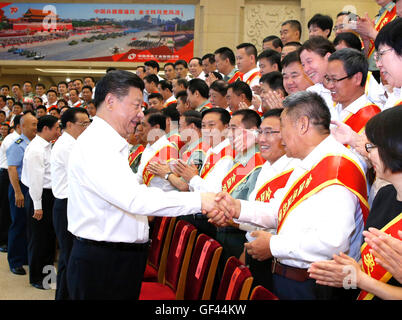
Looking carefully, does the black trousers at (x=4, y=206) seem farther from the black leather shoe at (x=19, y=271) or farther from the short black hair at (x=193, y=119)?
the short black hair at (x=193, y=119)

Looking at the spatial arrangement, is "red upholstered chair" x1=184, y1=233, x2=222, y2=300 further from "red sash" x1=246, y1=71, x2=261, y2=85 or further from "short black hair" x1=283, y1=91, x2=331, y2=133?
"red sash" x1=246, y1=71, x2=261, y2=85

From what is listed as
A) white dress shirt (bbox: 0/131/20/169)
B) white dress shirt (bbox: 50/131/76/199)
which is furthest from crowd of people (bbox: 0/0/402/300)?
white dress shirt (bbox: 0/131/20/169)

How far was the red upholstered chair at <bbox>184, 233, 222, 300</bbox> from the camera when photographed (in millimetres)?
2377

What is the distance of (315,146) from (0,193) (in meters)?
4.92

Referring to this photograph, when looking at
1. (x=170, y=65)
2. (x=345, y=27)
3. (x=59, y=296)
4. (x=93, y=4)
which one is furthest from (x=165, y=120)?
(x=93, y=4)

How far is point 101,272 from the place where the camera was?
7.02 ft

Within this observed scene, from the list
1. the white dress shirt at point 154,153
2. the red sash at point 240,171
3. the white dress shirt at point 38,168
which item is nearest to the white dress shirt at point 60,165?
the white dress shirt at point 38,168

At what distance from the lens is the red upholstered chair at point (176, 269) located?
2.69 meters

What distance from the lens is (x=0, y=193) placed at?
233 inches

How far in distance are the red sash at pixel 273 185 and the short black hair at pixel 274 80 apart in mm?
1179

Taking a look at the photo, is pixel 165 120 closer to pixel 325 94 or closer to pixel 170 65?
pixel 325 94

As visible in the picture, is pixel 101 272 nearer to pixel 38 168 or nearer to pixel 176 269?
pixel 176 269

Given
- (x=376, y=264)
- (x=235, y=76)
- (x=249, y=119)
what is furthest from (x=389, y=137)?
(x=235, y=76)

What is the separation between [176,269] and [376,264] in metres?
1.43
